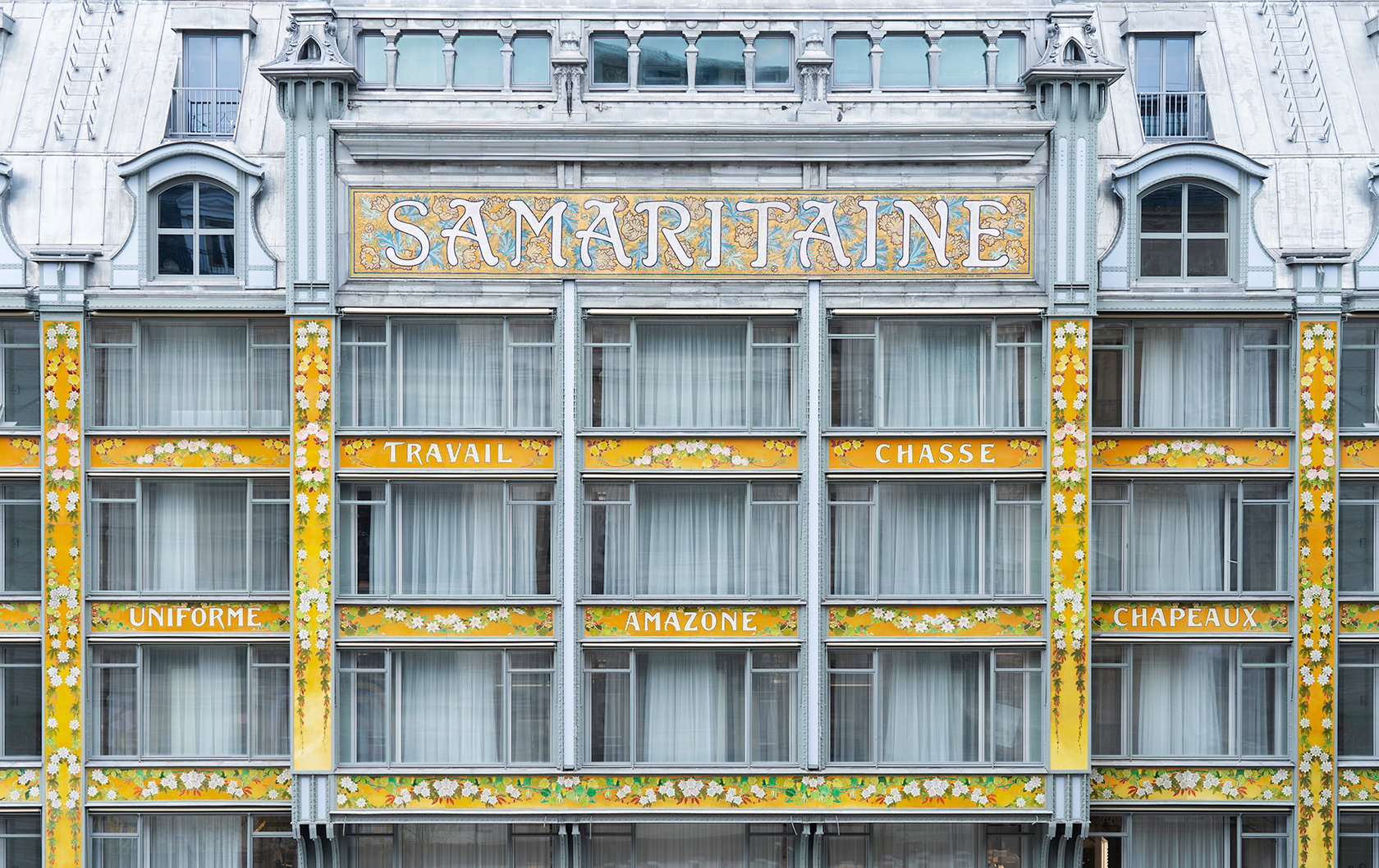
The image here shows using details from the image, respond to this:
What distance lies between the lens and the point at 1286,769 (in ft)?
85.3

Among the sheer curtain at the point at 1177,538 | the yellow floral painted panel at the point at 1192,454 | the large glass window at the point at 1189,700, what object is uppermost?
the yellow floral painted panel at the point at 1192,454

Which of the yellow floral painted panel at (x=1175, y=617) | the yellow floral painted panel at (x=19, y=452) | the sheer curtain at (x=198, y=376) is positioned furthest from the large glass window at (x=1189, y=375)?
the yellow floral painted panel at (x=19, y=452)

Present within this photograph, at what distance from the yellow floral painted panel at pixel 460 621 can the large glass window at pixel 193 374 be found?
4337mm

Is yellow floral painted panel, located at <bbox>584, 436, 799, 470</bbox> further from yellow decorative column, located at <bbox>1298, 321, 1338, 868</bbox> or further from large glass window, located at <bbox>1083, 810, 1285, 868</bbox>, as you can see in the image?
yellow decorative column, located at <bbox>1298, 321, 1338, 868</bbox>

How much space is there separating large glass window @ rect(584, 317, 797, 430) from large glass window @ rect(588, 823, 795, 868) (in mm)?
7990

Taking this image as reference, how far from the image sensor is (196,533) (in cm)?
2619

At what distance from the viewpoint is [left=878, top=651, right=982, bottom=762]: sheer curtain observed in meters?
25.7

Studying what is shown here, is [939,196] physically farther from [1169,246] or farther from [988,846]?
[988,846]

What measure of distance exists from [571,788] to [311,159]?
1304cm

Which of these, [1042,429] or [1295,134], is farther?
[1295,134]

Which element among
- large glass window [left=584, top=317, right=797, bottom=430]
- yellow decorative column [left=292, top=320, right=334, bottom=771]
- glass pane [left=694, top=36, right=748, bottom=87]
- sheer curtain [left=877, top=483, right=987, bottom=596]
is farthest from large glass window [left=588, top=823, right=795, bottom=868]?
glass pane [left=694, top=36, right=748, bottom=87]

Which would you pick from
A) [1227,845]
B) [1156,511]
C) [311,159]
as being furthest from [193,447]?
[1227,845]

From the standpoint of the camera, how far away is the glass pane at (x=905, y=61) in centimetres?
2634

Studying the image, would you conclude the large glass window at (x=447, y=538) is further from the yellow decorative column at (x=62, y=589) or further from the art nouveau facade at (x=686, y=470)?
the yellow decorative column at (x=62, y=589)
